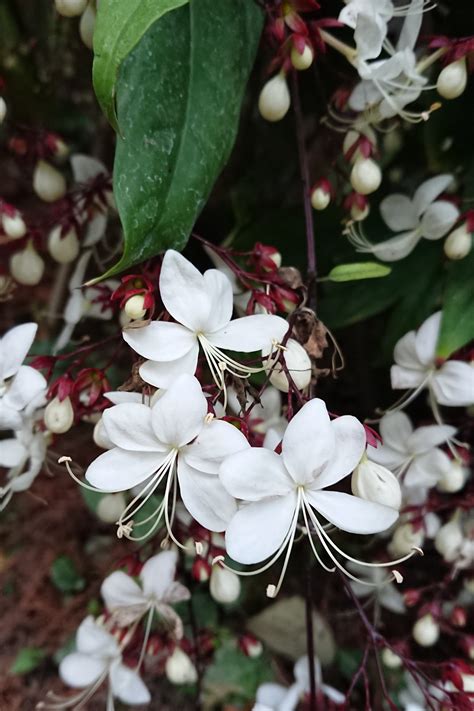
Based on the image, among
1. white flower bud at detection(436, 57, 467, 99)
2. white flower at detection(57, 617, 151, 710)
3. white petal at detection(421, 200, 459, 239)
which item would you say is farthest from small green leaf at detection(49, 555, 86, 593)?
white flower bud at detection(436, 57, 467, 99)

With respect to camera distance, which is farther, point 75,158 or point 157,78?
point 75,158

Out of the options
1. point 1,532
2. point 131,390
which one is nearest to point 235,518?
point 131,390

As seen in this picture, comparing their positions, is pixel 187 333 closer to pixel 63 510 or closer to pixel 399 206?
pixel 399 206

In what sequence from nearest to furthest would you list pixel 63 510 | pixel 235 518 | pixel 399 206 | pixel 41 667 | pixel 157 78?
pixel 235 518 < pixel 157 78 < pixel 399 206 < pixel 41 667 < pixel 63 510

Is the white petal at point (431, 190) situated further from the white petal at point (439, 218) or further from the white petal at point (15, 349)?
the white petal at point (15, 349)

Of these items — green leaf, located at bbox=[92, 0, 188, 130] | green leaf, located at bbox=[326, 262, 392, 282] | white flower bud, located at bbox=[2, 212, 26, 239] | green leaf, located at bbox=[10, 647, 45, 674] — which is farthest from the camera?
green leaf, located at bbox=[10, 647, 45, 674]

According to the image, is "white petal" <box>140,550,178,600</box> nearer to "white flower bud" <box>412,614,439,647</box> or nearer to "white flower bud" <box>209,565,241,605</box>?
"white flower bud" <box>209,565,241,605</box>
